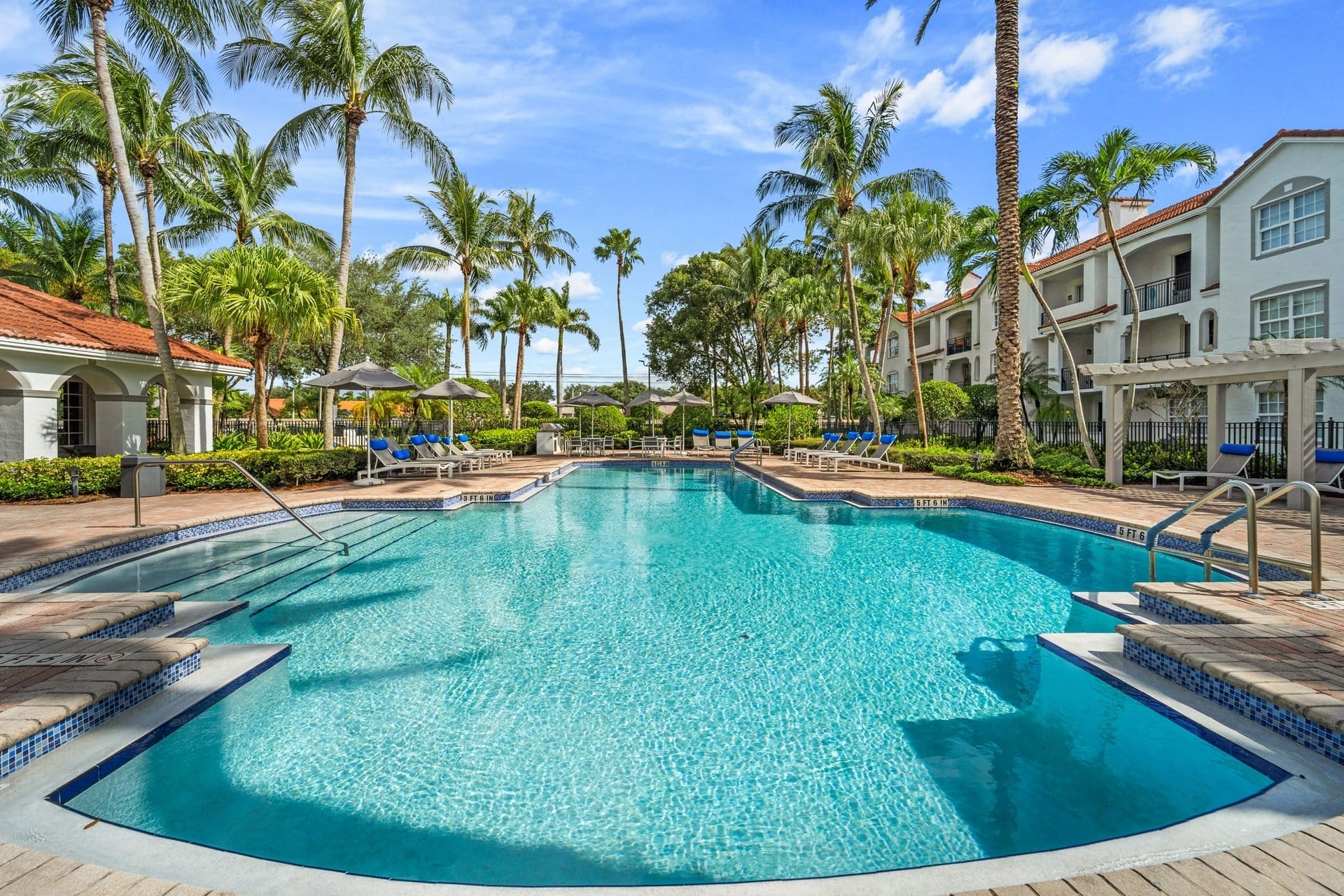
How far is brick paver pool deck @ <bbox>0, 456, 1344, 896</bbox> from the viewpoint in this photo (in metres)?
1.90

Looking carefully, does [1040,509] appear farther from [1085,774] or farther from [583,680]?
[583,680]

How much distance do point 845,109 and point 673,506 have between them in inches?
542

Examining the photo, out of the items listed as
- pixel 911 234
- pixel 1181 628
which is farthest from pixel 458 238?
pixel 1181 628

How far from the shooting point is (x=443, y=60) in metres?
15.9

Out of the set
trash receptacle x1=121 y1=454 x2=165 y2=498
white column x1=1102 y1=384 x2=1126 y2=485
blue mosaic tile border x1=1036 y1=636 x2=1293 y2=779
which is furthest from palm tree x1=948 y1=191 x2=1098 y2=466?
trash receptacle x1=121 y1=454 x2=165 y2=498

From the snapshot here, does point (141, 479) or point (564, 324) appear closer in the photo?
point (141, 479)

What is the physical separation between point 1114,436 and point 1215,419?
174cm

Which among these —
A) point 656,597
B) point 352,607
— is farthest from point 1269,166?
point 352,607

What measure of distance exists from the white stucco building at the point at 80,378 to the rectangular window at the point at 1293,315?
28.0m

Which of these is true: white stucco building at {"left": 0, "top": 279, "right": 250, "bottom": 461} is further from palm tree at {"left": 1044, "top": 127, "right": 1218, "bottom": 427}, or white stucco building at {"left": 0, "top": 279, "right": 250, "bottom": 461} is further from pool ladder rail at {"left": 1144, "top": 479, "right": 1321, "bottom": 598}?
palm tree at {"left": 1044, "top": 127, "right": 1218, "bottom": 427}

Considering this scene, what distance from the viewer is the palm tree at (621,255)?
31.1 metres

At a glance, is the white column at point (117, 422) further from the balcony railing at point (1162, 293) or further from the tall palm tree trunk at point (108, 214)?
the balcony railing at point (1162, 293)

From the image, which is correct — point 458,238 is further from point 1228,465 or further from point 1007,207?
point 1228,465

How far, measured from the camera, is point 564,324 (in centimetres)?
3045
